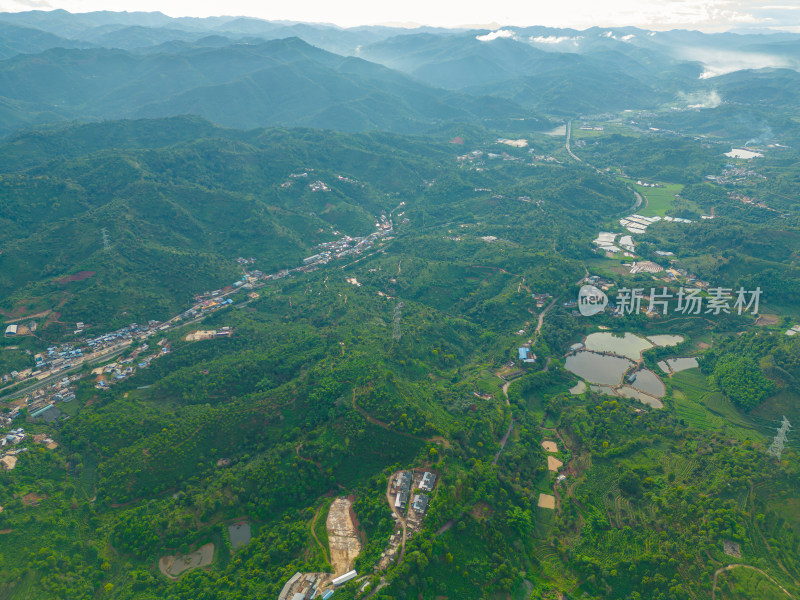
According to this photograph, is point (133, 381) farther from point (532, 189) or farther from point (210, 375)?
point (532, 189)

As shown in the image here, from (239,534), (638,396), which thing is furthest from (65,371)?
(638,396)

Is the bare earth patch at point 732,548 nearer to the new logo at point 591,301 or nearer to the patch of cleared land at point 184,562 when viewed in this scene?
the new logo at point 591,301


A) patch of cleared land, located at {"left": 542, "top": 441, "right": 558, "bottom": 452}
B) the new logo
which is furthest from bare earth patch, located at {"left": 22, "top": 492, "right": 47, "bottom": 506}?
the new logo

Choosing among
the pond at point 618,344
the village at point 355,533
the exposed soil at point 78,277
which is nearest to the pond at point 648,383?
the pond at point 618,344

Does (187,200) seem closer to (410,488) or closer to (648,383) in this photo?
(410,488)

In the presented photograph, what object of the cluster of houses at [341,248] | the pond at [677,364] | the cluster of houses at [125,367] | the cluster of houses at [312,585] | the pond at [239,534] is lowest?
the pond at [677,364]

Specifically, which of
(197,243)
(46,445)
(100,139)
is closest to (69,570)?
(46,445)

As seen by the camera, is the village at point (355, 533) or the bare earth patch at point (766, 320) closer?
the village at point (355, 533)

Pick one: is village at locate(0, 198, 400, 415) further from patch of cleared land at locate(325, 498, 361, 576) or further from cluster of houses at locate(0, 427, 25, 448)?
patch of cleared land at locate(325, 498, 361, 576)
